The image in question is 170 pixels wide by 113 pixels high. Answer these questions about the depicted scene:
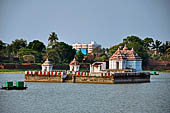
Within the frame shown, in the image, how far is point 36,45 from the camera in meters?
167

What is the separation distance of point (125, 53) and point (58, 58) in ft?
192

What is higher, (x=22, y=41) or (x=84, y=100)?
(x=22, y=41)

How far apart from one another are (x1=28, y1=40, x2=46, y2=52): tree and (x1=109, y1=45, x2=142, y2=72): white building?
72.1m

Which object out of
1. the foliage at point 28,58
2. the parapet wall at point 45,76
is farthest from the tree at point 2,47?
the parapet wall at point 45,76

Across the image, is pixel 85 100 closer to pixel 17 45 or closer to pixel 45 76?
pixel 45 76

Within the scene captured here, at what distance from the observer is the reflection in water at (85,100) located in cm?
4834

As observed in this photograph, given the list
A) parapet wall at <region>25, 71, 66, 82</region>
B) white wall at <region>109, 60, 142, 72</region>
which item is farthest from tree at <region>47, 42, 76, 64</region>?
parapet wall at <region>25, 71, 66, 82</region>

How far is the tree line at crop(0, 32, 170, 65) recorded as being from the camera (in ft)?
497

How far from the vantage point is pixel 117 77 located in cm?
7944

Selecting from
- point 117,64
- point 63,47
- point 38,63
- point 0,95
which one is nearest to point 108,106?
point 0,95

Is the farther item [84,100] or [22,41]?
[22,41]

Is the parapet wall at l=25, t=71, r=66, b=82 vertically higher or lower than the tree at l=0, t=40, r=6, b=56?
lower

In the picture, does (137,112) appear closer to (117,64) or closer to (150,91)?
(150,91)

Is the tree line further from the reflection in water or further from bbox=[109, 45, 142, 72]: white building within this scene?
the reflection in water
